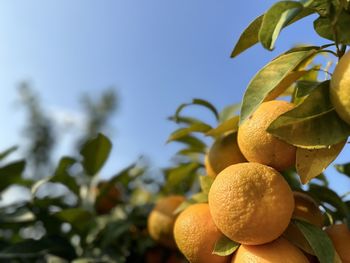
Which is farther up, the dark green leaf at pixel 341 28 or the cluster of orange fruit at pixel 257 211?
the dark green leaf at pixel 341 28

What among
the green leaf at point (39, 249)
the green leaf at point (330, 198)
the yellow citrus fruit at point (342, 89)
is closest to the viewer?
the yellow citrus fruit at point (342, 89)

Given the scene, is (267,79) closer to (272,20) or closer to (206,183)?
(272,20)

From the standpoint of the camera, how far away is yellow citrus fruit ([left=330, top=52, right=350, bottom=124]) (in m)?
0.54

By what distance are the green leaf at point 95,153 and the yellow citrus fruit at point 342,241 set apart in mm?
603

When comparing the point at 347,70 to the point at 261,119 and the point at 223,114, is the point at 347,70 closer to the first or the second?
the point at 261,119

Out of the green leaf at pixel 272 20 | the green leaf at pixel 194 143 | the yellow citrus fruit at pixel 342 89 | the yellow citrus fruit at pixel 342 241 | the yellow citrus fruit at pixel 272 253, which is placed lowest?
the yellow citrus fruit at pixel 342 241

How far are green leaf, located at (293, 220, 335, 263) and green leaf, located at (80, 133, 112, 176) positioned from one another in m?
0.60

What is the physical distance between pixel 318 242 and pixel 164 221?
19.7 inches

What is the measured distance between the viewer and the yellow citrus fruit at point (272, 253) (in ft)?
1.96

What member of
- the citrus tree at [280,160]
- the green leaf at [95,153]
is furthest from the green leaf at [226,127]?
the green leaf at [95,153]

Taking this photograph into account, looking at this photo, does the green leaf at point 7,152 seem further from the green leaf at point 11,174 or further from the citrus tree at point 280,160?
the citrus tree at point 280,160

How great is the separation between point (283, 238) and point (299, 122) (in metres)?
0.18

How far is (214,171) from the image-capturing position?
2.60 ft

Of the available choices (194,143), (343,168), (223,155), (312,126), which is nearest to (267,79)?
(312,126)
